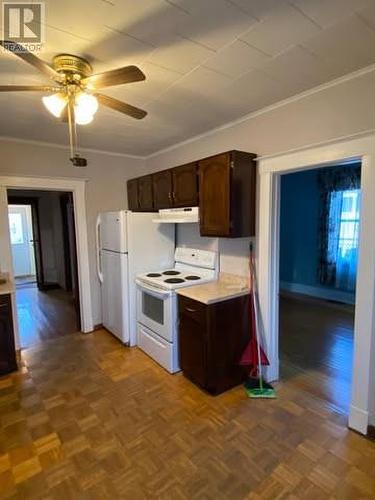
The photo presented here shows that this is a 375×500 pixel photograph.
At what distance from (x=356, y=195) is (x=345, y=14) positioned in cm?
397

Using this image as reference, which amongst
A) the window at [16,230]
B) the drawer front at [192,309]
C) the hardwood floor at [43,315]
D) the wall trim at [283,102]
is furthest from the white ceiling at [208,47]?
the window at [16,230]

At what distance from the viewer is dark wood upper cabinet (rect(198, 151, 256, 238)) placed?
94.7 inches

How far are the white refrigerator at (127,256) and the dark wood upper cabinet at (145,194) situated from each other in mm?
236

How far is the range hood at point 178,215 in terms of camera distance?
2.85 metres

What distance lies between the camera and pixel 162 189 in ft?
10.9

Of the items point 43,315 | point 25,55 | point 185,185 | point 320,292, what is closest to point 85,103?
point 25,55

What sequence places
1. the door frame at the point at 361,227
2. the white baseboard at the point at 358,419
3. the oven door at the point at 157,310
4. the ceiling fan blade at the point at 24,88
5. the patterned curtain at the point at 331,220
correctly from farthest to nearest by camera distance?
the patterned curtain at the point at 331,220 → the oven door at the point at 157,310 → the white baseboard at the point at 358,419 → the door frame at the point at 361,227 → the ceiling fan blade at the point at 24,88

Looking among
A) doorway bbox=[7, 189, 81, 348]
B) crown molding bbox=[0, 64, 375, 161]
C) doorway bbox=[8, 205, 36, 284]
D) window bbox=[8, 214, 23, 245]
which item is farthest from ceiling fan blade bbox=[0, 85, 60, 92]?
window bbox=[8, 214, 23, 245]

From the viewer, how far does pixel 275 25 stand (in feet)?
4.60

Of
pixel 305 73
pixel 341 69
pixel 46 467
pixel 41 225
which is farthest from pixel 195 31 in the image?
pixel 41 225

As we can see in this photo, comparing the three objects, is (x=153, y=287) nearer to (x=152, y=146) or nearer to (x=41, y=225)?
(x=152, y=146)

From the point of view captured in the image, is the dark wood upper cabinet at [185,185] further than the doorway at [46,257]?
No

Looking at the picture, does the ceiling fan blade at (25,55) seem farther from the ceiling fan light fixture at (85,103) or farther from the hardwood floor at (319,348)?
the hardwood floor at (319,348)

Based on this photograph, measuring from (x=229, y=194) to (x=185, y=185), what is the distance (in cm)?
70
